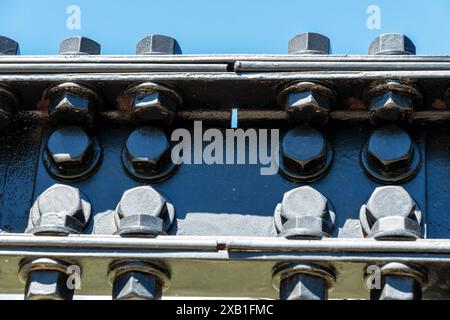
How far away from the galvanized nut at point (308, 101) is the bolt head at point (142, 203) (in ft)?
2.31

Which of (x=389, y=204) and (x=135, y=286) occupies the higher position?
(x=389, y=204)

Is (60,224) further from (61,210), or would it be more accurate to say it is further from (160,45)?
(160,45)

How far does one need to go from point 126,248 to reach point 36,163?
0.87 m

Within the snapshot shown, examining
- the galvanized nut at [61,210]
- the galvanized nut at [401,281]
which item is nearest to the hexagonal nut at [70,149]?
the galvanized nut at [61,210]

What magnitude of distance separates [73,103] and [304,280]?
1.38 m

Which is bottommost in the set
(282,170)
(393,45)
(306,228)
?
(306,228)

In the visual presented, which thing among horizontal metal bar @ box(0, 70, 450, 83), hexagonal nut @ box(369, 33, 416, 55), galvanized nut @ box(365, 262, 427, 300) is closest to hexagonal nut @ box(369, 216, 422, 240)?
galvanized nut @ box(365, 262, 427, 300)

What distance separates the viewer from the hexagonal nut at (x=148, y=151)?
639 centimetres

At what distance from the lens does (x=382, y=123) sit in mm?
6395

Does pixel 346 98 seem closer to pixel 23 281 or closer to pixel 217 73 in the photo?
pixel 217 73

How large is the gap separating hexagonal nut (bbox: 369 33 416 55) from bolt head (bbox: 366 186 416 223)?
67 centimetres

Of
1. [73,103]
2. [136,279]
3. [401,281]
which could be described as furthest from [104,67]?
[401,281]

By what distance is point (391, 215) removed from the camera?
6.07 m

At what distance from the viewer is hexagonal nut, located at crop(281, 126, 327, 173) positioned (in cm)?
634
